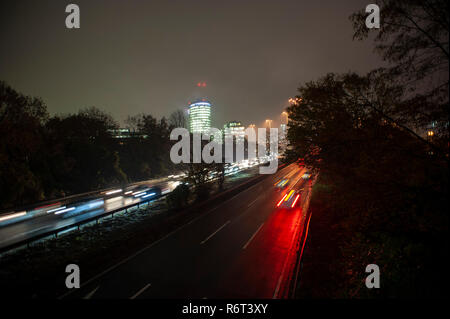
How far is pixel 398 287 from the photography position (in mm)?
5996

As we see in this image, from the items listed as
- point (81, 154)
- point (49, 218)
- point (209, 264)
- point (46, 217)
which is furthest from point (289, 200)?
point (81, 154)

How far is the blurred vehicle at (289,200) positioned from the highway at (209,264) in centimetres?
426

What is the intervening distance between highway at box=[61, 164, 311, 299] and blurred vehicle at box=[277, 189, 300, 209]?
4.26 meters

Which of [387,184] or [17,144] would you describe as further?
[17,144]

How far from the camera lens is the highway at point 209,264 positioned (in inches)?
324

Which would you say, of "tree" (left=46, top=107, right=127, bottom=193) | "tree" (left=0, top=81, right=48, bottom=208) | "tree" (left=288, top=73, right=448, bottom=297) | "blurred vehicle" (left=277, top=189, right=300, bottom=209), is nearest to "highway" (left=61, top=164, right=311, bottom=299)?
"tree" (left=288, top=73, right=448, bottom=297)

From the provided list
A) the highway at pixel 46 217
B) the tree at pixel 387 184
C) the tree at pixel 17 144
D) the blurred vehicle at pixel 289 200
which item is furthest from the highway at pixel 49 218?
the tree at pixel 387 184

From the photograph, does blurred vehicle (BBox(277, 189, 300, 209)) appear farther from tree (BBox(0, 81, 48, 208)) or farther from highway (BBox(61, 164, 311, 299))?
tree (BBox(0, 81, 48, 208))

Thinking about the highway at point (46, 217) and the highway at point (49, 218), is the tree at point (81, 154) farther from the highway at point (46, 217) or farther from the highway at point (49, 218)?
the highway at point (49, 218)

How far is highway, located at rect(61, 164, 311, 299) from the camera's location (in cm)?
822

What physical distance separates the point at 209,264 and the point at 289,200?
15210mm

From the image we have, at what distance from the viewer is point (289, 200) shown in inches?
918

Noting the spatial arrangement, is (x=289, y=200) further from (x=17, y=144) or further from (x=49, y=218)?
(x=17, y=144)

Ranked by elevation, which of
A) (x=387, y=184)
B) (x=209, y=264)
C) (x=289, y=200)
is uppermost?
(x=387, y=184)
